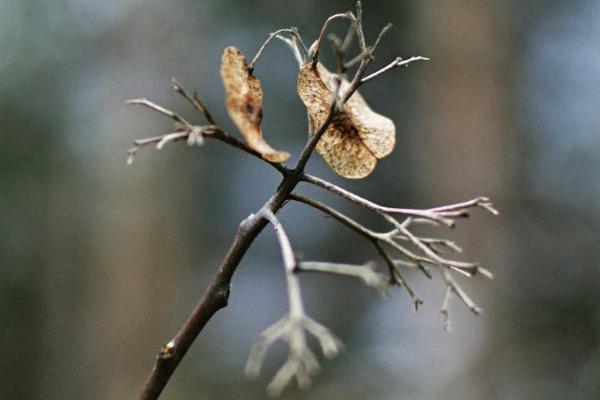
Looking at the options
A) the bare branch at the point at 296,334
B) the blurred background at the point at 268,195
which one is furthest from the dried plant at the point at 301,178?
the blurred background at the point at 268,195

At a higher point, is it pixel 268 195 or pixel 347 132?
pixel 347 132

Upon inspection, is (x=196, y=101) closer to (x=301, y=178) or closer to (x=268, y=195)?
(x=301, y=178)

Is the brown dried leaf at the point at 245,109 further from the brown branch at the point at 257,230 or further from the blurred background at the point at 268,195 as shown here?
the blurred background at the point at 268,195

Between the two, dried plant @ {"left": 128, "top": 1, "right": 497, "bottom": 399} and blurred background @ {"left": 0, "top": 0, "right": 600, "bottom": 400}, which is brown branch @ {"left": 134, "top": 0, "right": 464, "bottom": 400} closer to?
dried plant @ {"left": 128, "top": 1, "right": 497, "bottom": 399}

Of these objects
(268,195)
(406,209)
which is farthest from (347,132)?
(268,195)

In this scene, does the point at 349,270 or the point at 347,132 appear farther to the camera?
the point at 347,132

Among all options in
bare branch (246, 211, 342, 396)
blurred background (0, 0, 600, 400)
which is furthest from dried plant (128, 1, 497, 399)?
blurred background (0, 0, 600, 400)

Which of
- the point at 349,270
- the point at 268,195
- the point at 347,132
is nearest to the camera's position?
the point at 349,270

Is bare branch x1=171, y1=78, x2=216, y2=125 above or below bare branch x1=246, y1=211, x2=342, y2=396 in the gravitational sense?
above

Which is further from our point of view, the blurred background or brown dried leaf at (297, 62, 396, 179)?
the blurred background
